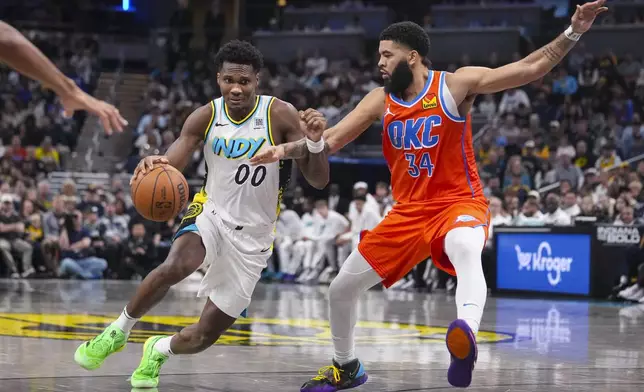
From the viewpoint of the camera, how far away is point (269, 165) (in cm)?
655

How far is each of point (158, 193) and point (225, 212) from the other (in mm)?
563

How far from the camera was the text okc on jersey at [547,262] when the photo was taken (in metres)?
15.3

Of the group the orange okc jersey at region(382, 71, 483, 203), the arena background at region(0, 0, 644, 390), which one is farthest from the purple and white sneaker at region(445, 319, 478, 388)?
the arena background at region(0, 0, 644, 390)

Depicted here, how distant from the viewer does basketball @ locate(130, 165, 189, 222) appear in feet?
20.0

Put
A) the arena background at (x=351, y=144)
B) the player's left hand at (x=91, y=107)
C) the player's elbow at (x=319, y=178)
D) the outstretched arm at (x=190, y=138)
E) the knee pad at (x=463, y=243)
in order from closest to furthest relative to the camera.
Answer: the player's left hand at (x=91, y=107)
the knee pad at (x=463, y=243)
the player's elbow at (x=319, y=178)
the outstretched arm at (x=190, y=138)
the arena background at (x=351, y=144)

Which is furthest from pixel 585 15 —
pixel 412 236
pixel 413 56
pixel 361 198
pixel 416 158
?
pixel 361 198

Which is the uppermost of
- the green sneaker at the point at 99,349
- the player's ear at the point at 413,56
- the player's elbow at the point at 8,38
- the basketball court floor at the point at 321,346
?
the player's ear at the point at 413,56

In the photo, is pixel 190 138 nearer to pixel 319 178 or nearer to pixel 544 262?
pixel 319 178

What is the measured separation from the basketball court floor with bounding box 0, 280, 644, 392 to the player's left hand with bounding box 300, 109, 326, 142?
59.1 inches

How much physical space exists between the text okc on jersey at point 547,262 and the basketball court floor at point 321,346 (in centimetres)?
109

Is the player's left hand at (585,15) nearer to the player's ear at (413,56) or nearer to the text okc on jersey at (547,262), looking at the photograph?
the player's ear at (413,56)

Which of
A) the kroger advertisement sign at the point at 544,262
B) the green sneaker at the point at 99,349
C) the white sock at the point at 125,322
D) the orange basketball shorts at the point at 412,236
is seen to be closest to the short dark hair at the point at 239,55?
the orange basketball shorts at the point at 412,236

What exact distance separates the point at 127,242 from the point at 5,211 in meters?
2.38

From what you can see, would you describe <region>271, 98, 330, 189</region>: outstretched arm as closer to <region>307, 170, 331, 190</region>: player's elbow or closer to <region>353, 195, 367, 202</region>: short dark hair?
<region>307, 170, 331, 190</region>: player's elbow
